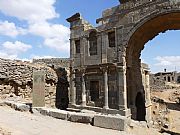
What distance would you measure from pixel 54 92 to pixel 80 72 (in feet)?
13.6

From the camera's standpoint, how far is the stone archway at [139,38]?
12.8 metres

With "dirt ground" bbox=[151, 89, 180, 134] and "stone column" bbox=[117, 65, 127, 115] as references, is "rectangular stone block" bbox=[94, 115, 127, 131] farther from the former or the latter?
"dirt ground" bbox=[151, 89, 180, 134]

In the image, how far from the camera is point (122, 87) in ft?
44.8

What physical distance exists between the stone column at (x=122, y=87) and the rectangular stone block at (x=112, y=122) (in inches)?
243

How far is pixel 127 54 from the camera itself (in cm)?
1411

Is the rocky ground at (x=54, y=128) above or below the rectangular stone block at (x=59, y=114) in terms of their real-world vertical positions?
below

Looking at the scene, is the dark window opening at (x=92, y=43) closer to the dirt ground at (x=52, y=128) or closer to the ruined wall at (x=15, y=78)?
the ruined wall at (x=15, y=78)

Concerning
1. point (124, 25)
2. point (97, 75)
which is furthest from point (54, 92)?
point (124, 25)

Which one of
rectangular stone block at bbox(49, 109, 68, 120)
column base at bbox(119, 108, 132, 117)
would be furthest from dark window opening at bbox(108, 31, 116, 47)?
rectangular stone block at bbox(49, 109, 68, 120)

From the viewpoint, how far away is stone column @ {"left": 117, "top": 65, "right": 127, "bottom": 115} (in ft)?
44.2

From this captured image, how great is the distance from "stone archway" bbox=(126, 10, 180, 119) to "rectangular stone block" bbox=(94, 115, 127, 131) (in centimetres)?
733

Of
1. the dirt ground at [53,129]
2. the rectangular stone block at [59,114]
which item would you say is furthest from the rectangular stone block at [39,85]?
the dirt ground at [53,129]

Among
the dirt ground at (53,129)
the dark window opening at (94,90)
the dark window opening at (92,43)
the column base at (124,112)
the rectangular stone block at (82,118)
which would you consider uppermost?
the dark window opening at (92,43)

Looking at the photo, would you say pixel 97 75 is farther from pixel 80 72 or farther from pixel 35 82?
pixel 35 82
